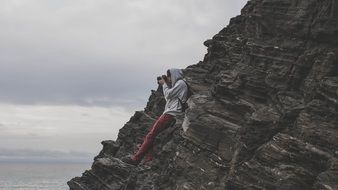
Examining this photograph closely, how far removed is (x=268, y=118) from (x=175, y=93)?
897cm

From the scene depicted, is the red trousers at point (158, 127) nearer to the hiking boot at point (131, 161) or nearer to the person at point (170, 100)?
the person at point (170, 100)

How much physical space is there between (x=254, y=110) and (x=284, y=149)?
443 centimetres

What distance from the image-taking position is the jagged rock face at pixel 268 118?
20.8 m

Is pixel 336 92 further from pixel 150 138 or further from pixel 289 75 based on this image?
pixel 150 138

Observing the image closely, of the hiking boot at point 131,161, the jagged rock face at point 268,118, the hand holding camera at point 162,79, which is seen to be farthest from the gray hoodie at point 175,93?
the hiking boot at point 131,161

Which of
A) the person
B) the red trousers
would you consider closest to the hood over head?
the person

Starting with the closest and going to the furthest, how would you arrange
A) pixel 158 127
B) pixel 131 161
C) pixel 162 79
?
pixel 158 127
pixel 162 79
pixel 131 161

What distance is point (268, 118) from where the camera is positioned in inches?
931

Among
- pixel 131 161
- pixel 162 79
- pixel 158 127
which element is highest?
pixel 162 79

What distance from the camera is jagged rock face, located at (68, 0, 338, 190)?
68.3ft

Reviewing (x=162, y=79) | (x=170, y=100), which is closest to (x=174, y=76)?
(x=162, y=79)

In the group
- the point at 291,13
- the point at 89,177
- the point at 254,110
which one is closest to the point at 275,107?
the point at 254,110

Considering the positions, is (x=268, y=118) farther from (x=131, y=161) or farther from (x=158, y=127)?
(x=131, y=161)

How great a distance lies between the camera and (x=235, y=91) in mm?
27094
